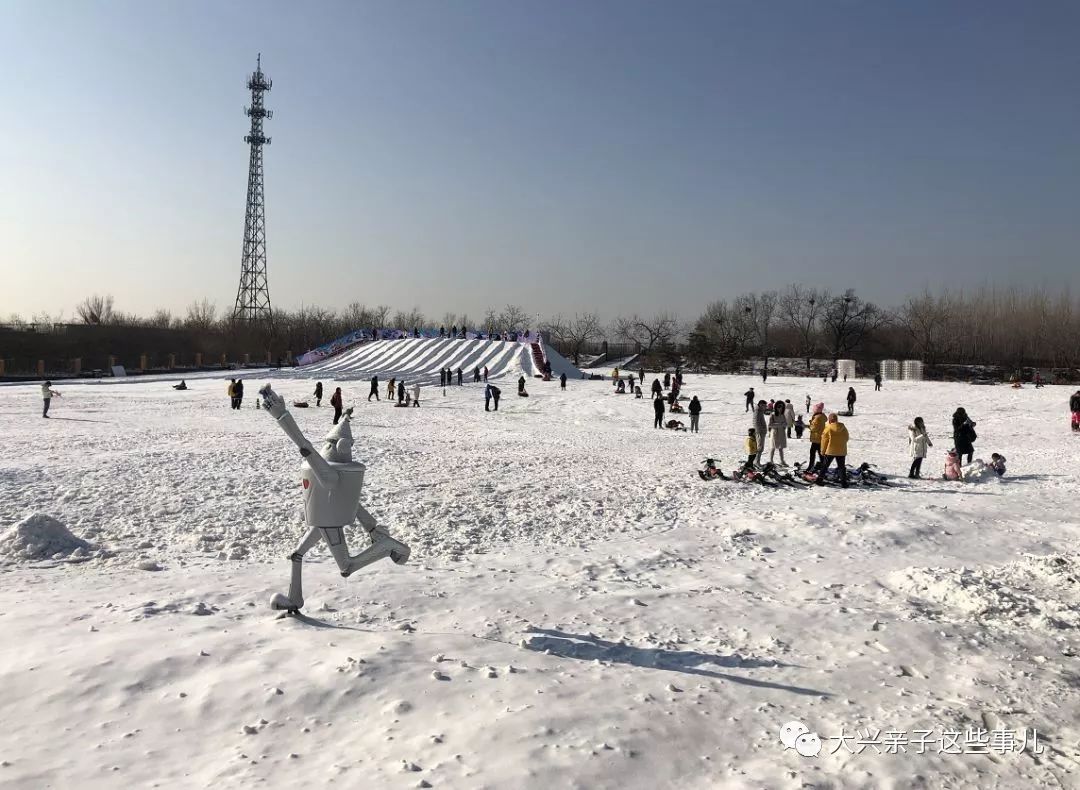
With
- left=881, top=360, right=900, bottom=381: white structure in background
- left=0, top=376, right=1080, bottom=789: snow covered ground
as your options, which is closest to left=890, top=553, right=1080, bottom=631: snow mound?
left=0, top=376, right=1080, bottom=789: snow covered ground

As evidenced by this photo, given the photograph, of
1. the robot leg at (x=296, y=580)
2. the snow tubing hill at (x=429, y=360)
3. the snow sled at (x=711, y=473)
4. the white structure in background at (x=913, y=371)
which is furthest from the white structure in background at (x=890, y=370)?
the robot leg at (x=296, y=580)

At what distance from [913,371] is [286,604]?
2044 inches

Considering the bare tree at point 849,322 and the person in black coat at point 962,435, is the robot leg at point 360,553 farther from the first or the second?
the bare tree at point 849,322

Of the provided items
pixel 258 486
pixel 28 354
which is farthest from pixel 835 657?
pixel 28 354

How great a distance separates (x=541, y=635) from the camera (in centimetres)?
541

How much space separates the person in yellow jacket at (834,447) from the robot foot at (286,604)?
1022 centimetres

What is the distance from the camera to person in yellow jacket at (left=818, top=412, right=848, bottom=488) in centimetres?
1270

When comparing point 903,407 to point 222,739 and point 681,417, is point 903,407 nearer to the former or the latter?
point 681,417

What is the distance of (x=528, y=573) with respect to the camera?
745 cm

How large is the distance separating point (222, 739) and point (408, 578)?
340 centimetres

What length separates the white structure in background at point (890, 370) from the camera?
5014cm

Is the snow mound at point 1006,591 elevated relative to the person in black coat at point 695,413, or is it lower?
lower

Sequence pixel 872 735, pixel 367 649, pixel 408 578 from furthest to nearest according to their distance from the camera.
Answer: pixel 408 578 → pixel 367 649 → pixel 872 735

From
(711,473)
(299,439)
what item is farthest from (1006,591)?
(711,473)
